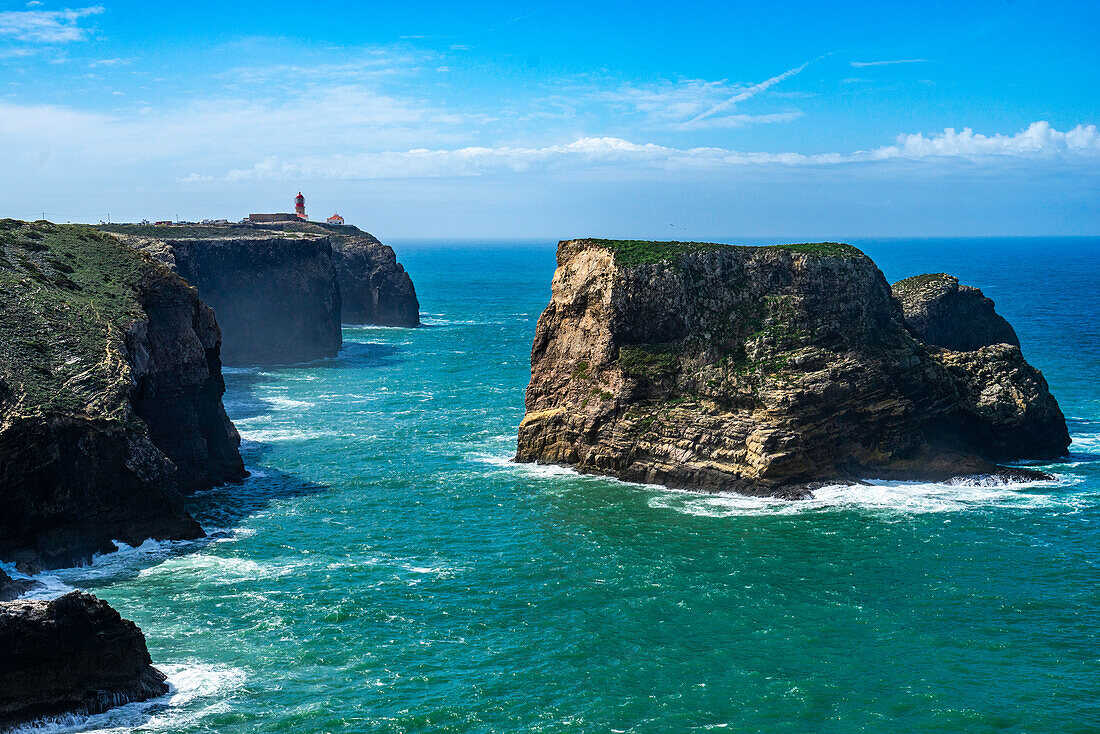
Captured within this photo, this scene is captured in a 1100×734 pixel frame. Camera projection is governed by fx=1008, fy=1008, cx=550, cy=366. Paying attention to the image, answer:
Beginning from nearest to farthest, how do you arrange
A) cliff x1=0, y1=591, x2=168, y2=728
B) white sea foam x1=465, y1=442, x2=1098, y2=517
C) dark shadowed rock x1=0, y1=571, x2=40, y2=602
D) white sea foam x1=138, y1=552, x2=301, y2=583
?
cliff x1=0, y1=591, x2=168, y2=728 < dark shadowed rock x1=0, y1=571, x2=40, y2=602 < white sea foam x1=138, y1=552, x2=301, y2=583 < white sea foam x1=465, y1=442, x2=1098, y2=517

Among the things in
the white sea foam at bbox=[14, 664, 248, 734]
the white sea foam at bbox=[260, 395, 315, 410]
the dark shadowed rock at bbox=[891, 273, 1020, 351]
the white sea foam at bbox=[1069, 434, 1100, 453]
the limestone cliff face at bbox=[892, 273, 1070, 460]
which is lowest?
the white sea foam at bbox=[14, 664, 248, 734]

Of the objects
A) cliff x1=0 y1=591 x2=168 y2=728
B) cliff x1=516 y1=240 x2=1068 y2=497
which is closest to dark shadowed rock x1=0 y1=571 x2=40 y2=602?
cliff x1=0 y1=591 x2=168 y2=728

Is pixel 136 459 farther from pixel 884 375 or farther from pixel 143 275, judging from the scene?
pixel 884 375

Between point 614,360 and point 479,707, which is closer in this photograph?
point 479,707

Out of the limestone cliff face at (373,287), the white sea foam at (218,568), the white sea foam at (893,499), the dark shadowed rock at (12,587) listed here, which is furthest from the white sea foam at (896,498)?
the limestone cliff face at (373,287)

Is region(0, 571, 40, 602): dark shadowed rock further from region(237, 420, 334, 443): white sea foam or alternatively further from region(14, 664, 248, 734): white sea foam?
region(237, 420, 334, 443): white sea foam

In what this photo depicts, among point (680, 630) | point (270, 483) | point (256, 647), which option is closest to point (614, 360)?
point (270, 483)

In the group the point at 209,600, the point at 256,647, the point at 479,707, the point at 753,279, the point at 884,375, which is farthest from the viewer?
the point at 753,279
